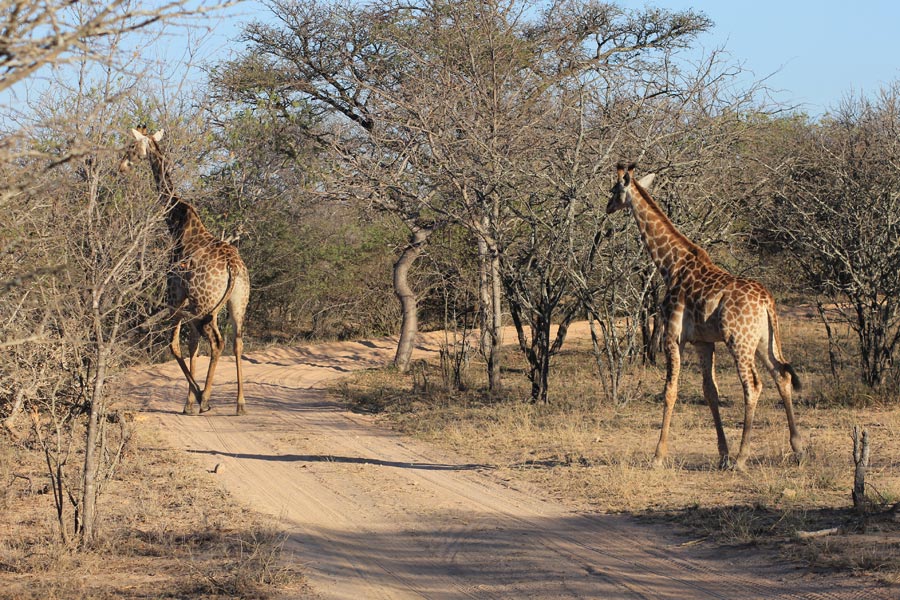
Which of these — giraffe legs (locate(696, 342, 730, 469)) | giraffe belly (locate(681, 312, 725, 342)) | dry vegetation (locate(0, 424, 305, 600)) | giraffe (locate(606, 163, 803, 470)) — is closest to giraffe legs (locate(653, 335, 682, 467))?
giraffe (locate(606, 163, 803, 470))

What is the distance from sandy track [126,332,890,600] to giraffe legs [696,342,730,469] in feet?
5.62

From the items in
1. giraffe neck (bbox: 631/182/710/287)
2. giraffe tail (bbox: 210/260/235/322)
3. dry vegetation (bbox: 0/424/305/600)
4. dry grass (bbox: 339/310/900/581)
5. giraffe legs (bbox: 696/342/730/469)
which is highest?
giraffe neck (bbox: 631/182/710/287)

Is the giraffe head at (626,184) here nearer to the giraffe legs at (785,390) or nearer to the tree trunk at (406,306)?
the giraffe legs at (785,390)

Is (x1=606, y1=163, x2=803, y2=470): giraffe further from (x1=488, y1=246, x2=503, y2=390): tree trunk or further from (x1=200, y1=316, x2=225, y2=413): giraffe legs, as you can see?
(x1=200, y1=316, x2=225, y2=413): giraffe legs

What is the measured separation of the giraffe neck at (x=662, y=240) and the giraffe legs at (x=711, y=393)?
666 millimetres

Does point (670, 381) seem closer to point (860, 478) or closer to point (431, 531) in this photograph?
point (860, 478)

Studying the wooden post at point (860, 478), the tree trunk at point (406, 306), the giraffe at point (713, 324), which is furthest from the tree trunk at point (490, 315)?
the wooden post at point (860, 478)

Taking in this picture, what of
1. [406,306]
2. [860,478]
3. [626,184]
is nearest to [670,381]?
[626,184]

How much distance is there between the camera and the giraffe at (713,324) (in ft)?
26.5

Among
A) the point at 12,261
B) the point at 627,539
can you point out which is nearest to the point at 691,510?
the point at 627,539

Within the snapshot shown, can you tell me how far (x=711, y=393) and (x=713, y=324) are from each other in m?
0.64

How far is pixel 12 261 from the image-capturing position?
23.8 feet

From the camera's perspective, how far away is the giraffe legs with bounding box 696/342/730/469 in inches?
322

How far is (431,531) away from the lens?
6.75m
